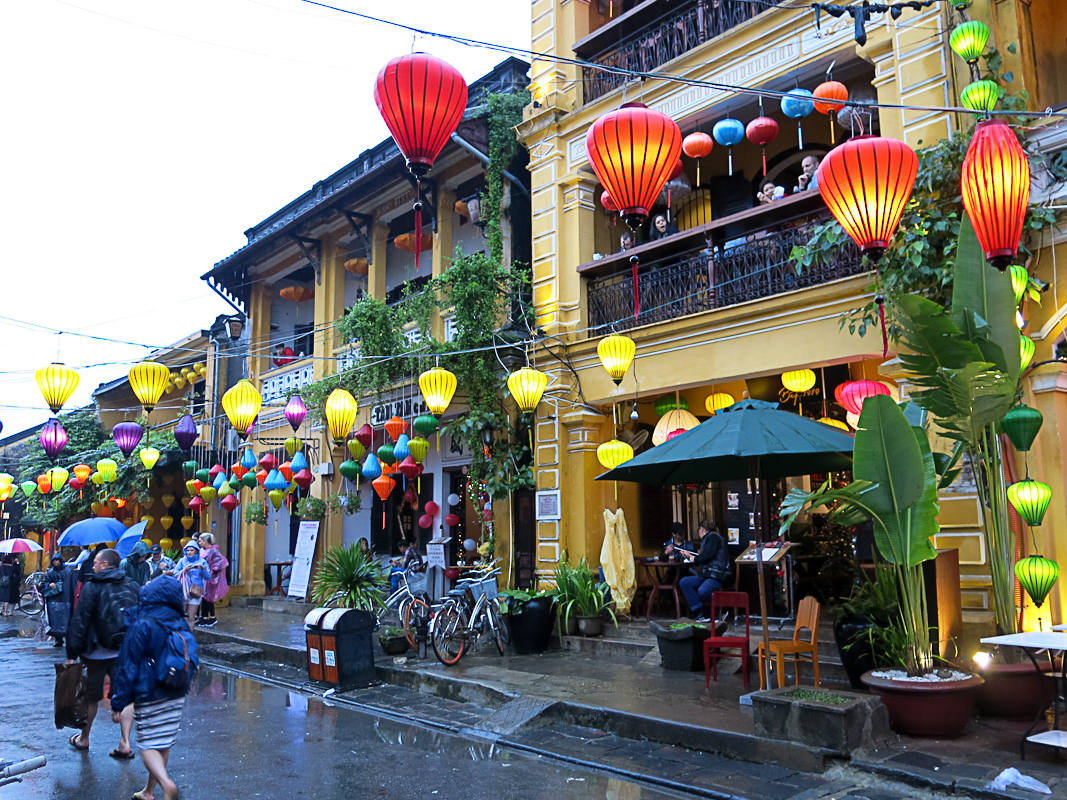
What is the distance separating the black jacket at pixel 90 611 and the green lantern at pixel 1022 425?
25.8 ft

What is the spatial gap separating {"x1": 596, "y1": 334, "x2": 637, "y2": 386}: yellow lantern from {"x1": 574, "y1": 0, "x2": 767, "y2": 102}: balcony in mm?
3892

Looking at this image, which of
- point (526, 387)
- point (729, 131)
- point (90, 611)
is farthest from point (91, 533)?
point (729, 131)

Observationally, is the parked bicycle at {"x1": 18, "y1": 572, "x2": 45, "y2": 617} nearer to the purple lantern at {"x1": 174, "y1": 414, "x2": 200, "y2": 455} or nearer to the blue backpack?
the purple lantern at {"x1": 174, "y1": 414, "x2": 200, "y2": 455}

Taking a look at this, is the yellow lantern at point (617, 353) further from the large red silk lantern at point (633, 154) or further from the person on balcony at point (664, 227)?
the large red silk lantern at point (633, 154)

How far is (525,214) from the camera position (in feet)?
49.9

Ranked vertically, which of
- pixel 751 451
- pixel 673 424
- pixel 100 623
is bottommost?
pixel 100 623

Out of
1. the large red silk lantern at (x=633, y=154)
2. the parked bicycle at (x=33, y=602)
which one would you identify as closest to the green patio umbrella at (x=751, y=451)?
the large red silk lantern at (x=633, y=154)

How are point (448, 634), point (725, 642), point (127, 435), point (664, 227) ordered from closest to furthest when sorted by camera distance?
point (725, 642) → point (448, 634) → point (664, 227) → point (127, 435)

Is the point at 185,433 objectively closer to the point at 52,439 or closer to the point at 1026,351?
the point at 52,439

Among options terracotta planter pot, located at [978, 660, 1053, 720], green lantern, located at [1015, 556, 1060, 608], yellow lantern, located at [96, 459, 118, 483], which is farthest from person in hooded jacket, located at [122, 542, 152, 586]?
green lantern, located at [1015, 556, 1060, 608]

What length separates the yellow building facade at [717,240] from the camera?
30.6ft

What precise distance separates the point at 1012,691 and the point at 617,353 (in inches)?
244

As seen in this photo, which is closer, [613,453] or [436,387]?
[436,387]

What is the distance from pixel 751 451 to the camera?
7.31 meters
